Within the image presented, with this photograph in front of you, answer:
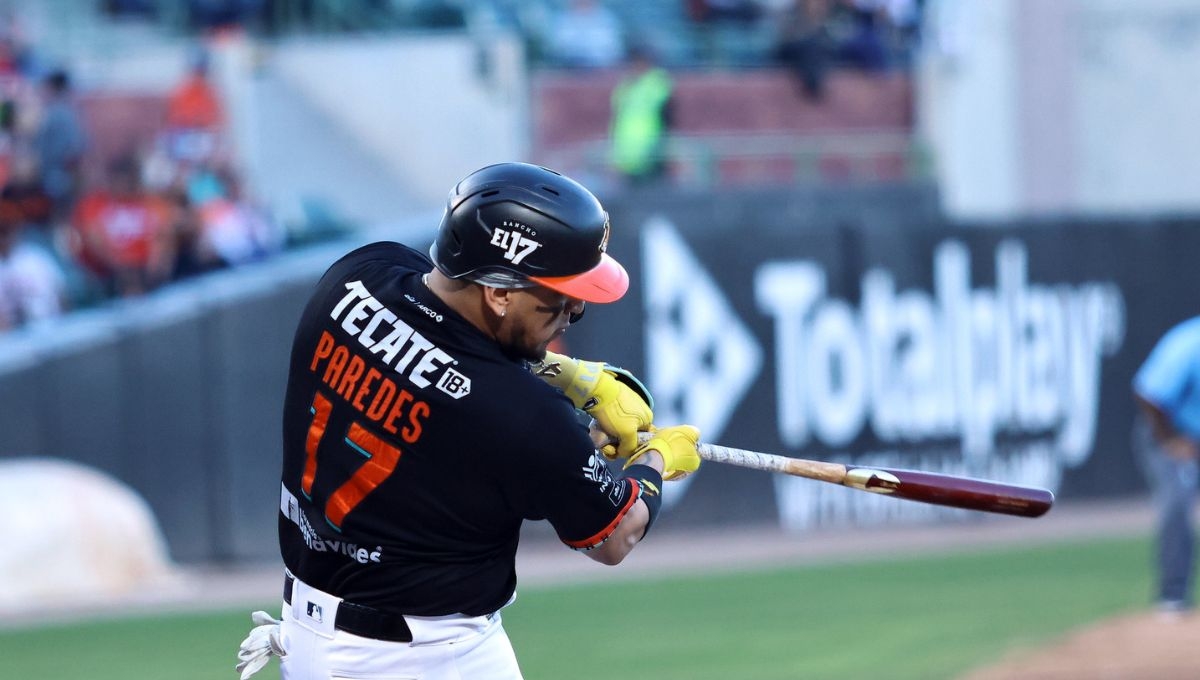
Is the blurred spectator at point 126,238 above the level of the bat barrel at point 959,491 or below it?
below

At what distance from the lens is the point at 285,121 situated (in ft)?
57.0

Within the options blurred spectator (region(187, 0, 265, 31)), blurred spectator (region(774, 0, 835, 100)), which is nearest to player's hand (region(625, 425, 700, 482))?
blurred spectator (region(187, 0, 265, 31))

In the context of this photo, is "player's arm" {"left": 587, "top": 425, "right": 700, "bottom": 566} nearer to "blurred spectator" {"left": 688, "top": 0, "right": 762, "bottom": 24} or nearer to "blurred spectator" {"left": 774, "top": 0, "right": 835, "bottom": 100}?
"blurred spectator" {"left": 774, "top": 0, "right": 835, "bottom": 100}

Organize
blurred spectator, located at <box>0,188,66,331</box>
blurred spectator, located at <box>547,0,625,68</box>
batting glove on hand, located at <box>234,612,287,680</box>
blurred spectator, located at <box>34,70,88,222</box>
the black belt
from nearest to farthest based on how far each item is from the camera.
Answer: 1. the black belt
2. batting glove on hand, located at <box>234,612,287,680</box>
3. blurred spectator, located at <box>0,188,66,331</box>
4. blurred spectator, located at <box>34,70,88,222</box>
5. blurred spectator, located at <box>547,0,625,68</box>

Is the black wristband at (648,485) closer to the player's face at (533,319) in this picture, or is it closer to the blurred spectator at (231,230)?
the player's face at (533,319)

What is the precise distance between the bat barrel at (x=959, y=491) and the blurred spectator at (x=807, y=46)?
47.7 ft

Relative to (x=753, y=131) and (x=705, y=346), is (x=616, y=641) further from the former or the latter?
(x=753, y=131)

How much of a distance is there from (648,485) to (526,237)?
0.70 metres

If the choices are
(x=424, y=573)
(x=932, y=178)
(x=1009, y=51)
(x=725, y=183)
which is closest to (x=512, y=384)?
(x=424, y=573)

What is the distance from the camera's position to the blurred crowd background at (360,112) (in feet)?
47.2

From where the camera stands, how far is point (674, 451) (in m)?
4.45

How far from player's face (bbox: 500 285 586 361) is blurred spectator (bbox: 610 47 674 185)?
38.9 feet

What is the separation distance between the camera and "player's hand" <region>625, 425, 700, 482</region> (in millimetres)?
4426

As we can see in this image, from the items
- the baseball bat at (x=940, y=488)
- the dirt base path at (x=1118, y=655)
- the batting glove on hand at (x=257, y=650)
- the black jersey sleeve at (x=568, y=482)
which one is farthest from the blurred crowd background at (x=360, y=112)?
the black jersey sleeve at (x=568, y=482)
